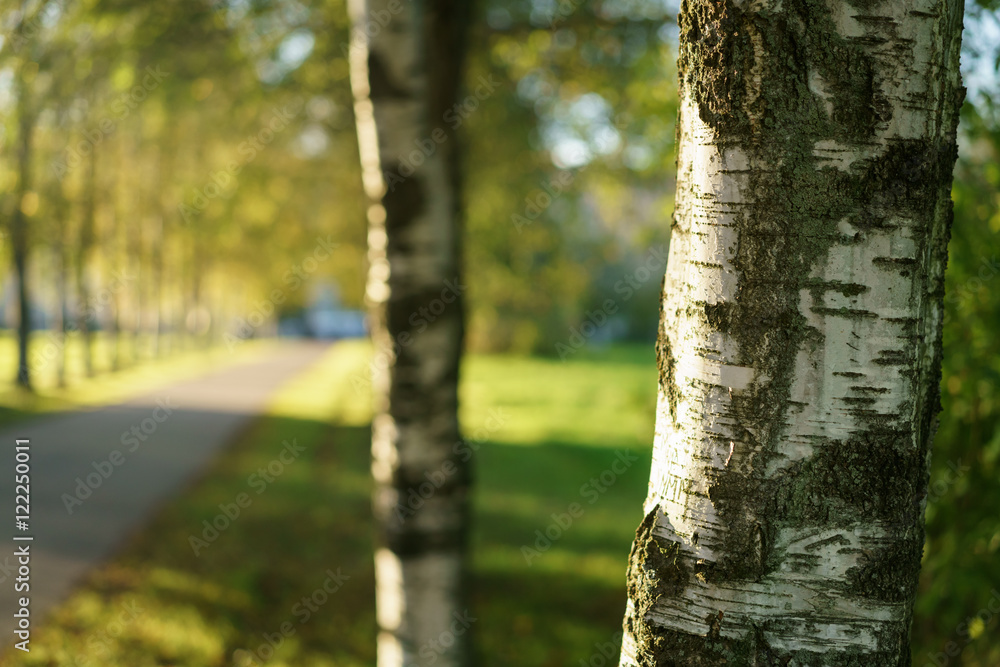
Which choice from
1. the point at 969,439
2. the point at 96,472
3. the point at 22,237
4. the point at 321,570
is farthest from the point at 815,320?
the point at 22,237

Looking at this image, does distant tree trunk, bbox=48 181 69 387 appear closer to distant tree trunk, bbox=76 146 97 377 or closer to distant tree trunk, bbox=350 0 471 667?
distant tree trunk, bbox=76 146 97 377

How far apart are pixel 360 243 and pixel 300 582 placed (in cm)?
668

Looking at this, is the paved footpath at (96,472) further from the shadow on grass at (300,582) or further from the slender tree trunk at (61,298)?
the slender tree trunk at (61,298)

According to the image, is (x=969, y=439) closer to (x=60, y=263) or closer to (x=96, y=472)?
(x=96, y=472)

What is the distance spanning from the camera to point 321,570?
6.66 m

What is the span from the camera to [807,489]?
1.14m

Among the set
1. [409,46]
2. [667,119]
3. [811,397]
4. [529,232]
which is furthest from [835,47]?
[529,232]

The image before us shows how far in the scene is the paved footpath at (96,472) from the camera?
589 cm

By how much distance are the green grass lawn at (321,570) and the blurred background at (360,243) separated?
3 cm

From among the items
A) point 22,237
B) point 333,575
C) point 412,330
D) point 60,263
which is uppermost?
point 22,237

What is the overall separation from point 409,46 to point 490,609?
458 centimetres

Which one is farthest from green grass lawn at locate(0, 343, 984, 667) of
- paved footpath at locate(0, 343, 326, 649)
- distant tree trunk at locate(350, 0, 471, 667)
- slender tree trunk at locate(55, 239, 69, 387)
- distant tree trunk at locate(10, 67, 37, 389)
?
slender tree trunk at locate(55, 239, 69, 387)

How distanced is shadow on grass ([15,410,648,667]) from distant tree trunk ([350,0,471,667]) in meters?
1.64

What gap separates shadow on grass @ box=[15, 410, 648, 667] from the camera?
4.90 metres
